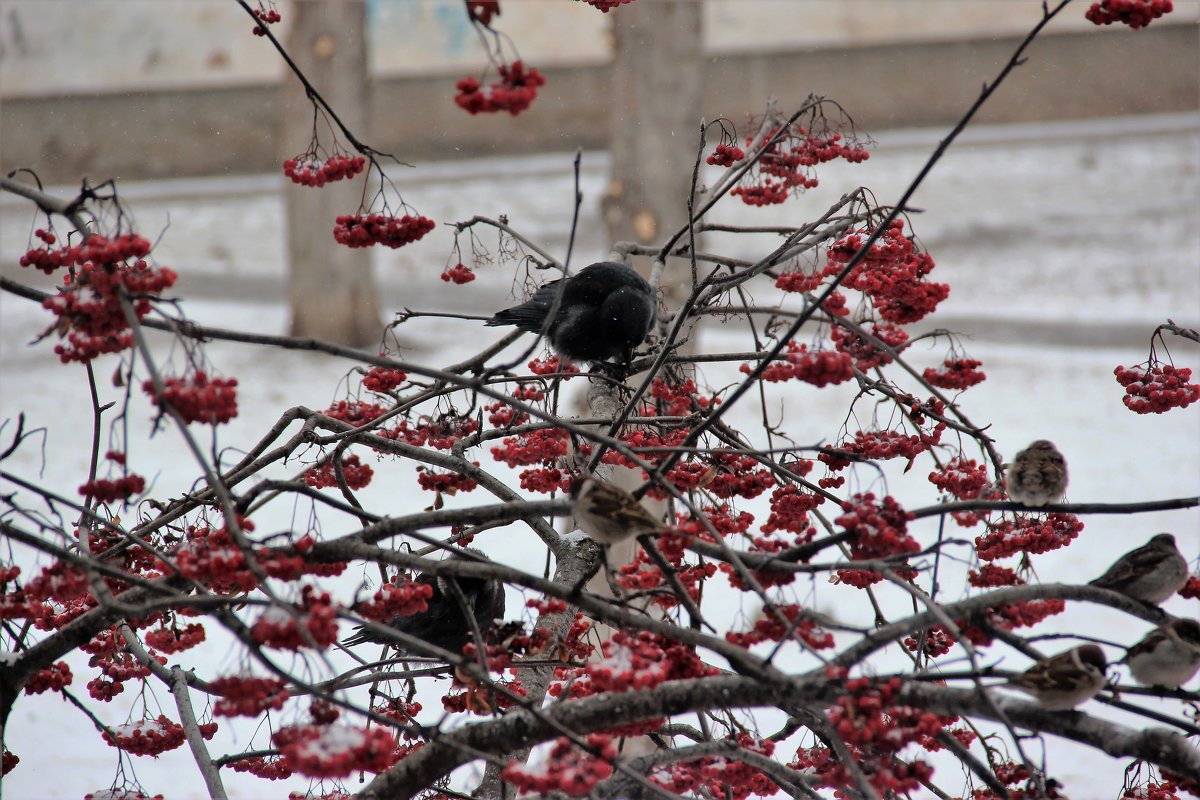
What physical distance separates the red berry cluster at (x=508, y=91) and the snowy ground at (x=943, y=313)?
2.28 m

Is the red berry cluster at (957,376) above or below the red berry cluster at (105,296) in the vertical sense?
above

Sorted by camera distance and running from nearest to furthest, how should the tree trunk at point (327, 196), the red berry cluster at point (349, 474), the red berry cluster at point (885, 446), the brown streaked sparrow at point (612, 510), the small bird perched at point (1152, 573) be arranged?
the brown streaked sparrow at point (612, 510), the small bird perched at point (1152, 573), the red berry cluster at point (885, 446), the red berry cluster at point (349, 474), the tree trunk at point (327, 196)

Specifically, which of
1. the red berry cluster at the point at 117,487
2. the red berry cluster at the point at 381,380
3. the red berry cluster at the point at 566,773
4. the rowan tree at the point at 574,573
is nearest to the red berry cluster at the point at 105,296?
the rowan tree at the point at 574,573

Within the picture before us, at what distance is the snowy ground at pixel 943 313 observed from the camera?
4441 mm

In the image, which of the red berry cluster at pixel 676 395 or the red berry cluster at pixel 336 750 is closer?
the red berry cluster at pixel 336 750

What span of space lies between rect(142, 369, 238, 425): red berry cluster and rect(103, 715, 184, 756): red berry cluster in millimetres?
988

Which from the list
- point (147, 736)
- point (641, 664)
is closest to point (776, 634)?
point (641, 664)

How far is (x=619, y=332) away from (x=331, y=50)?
4035mm

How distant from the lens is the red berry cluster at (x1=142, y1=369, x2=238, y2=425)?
1.04 meters

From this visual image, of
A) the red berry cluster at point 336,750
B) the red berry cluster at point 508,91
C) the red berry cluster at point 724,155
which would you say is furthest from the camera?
the red berry cluster at point 724,155

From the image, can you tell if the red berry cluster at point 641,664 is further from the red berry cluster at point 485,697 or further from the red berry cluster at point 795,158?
the red berry cluster at point 795,158

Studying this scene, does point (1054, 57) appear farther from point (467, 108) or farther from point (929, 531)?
point (467, 108)

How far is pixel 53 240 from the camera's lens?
1.60 m

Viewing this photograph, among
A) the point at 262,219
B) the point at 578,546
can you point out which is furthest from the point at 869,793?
the point at 262,219
